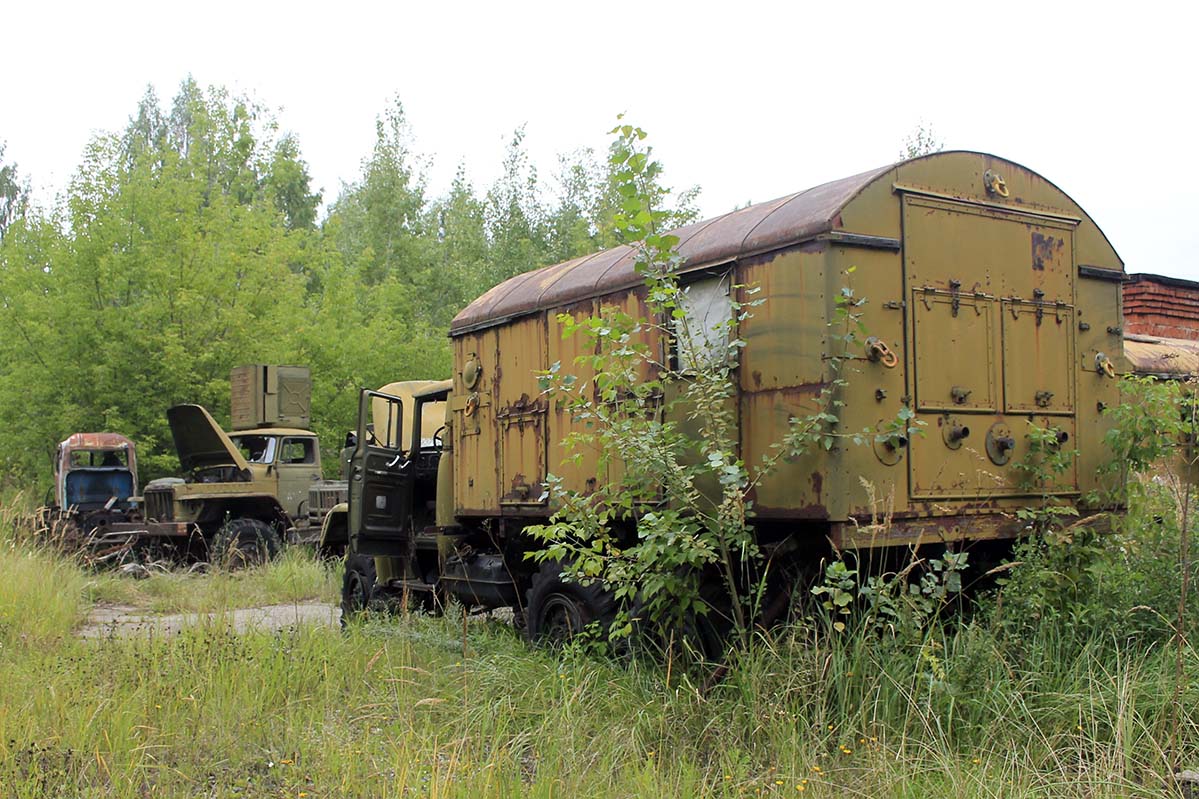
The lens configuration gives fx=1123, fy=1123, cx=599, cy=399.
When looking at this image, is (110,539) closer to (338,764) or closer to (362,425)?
(362,425)

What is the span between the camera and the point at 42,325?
19781 mm

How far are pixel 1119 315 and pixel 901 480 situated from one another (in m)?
2.47

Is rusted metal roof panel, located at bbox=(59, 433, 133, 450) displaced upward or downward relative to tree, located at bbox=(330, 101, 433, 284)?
downward

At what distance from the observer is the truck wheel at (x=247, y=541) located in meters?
17.0

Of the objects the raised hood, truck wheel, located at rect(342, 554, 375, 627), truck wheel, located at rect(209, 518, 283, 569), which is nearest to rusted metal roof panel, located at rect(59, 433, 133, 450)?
the raised hood

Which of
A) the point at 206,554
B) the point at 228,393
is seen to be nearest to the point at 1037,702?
the point at 206,554

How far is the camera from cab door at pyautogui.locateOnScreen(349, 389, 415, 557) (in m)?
10.5

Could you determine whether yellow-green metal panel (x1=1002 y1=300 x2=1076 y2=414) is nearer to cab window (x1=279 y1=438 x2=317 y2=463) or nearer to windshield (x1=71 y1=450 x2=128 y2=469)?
cab window (x1=279 y1=438 x2=317 y2=463)

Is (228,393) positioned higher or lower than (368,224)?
lower

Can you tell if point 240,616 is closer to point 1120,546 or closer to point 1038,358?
point 1038,358

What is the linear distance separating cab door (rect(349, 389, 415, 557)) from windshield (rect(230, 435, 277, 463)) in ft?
27.1

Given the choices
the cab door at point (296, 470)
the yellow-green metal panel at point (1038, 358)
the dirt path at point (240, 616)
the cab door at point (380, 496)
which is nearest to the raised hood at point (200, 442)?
the cab door at point (296, 470)

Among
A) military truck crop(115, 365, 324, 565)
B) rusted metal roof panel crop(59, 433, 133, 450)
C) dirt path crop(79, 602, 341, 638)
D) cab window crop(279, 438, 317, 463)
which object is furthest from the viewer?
cab window crop(279, 438, 317, 463)

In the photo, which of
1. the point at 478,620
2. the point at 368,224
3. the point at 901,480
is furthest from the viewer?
the point at 368,224
